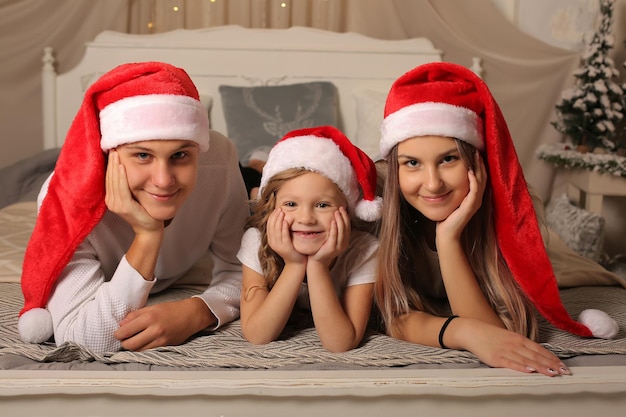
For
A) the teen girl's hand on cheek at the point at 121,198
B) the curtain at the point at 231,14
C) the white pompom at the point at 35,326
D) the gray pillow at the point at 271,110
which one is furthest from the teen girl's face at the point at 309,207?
the curtain at the point at 231,14

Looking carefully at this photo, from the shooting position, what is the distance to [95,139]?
1265 millimetres

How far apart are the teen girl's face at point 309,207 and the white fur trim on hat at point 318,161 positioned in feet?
0.06

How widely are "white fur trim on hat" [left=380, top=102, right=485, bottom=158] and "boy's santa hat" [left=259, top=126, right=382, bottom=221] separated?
10cm

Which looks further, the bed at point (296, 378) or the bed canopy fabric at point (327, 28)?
the bed canopy fabric at point (327, 28)

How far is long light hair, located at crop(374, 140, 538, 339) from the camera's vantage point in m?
1.35

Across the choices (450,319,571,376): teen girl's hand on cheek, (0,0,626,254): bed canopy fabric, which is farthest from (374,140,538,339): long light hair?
(0,0,626,254): bed canopy fabric

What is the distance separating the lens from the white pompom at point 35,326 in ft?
4.14

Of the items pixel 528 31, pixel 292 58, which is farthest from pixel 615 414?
pixel 528 31

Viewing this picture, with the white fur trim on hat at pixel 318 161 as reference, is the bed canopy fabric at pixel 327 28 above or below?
above

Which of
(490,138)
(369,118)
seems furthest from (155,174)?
(369,118)

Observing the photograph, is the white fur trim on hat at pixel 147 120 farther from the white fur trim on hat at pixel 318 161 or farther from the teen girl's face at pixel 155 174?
the white fur trim on hat at pixel 318 161

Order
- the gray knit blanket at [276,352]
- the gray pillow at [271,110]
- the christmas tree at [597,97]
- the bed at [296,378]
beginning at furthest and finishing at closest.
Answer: the christmas tree at [597,97], the gray pillow at [271,110], the gray knit blanket at [276,352], the bed at [296,378]

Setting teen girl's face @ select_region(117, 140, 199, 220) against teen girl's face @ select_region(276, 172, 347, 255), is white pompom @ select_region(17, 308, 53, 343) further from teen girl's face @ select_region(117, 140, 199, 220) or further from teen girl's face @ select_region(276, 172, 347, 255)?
teen girl's face @ select_region(276, 172, 347, 255)

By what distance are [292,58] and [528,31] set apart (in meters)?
1.25
